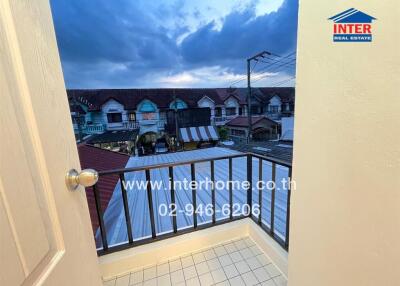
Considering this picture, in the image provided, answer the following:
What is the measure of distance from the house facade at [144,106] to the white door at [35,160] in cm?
983

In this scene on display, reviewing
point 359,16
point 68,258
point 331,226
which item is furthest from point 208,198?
point 359,16

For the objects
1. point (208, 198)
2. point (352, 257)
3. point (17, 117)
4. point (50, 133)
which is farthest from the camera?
point (208, 198)

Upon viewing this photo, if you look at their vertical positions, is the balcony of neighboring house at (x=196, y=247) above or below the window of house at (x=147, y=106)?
below

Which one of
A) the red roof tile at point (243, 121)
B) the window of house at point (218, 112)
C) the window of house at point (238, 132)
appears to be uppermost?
the window of house at point (218, 112)

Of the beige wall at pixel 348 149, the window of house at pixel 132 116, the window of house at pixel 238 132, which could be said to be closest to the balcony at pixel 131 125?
the window of house at pixel 132 116

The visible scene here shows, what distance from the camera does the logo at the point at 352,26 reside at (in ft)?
1.62

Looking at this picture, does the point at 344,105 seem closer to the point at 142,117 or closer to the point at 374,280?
the point at 374,280

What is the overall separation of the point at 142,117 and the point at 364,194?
37.7 feet

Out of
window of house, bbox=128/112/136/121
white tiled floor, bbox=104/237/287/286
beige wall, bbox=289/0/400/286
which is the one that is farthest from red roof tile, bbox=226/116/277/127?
beige wall, bbox=289/0/400/286

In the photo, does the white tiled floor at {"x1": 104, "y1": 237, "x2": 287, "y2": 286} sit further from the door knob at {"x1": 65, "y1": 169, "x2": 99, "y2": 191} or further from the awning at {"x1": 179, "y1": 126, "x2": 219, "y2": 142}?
the awning at {"x1": 179, "y1": 126, "x2": 219, "y2": 142}

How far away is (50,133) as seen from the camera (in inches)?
19.5

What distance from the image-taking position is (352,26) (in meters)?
0.52

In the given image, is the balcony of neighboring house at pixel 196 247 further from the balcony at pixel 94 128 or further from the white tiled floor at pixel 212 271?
the balcony at pixel 94 128

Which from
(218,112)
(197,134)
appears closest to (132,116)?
(197,134)
